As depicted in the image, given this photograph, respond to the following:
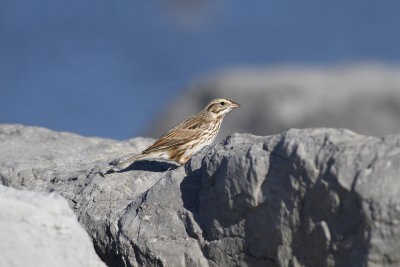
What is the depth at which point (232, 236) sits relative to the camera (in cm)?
695

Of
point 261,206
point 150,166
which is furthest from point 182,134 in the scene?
point 261,206

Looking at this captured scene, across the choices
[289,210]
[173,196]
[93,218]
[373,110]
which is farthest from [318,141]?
[373,110]

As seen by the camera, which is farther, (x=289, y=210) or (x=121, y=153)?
(x=121, y=153)

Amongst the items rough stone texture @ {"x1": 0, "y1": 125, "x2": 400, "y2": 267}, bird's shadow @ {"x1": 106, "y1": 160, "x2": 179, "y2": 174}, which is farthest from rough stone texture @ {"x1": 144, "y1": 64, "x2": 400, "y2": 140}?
rough stone texture @ {"x1": 0, "y1": 125, "x2": 400, "y2": 267}

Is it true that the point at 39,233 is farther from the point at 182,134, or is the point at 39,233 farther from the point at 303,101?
the point at 303,101

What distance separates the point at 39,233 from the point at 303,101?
48.1 feet

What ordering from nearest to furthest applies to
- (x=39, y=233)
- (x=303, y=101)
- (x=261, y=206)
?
(x=39, y=233) → (x=261, y=206) → (x=303, y=101)

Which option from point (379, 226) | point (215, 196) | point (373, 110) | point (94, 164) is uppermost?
point (373, 110)

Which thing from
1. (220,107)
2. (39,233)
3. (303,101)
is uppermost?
(303,101)

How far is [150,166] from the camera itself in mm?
9828

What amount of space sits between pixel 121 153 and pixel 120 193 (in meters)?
2.03

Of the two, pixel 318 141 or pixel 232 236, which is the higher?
pixel 318 141

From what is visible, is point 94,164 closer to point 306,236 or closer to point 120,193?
point 120,193

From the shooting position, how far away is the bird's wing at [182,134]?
10530mm
